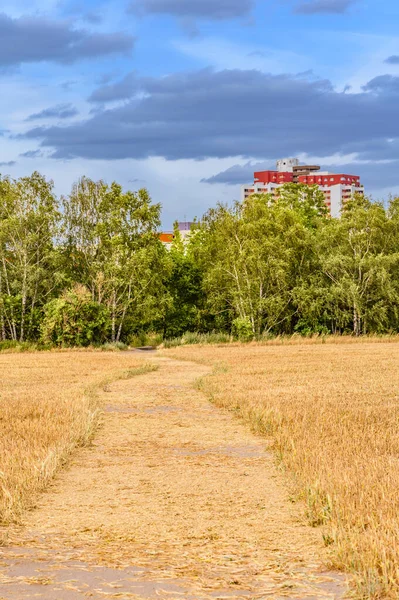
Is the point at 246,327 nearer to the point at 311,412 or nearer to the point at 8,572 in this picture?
the point at 311,412

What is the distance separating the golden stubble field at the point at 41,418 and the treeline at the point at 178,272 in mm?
15915

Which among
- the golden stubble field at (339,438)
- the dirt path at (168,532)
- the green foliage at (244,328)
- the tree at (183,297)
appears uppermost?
the tree at (183,297)

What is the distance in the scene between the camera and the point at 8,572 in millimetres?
7656

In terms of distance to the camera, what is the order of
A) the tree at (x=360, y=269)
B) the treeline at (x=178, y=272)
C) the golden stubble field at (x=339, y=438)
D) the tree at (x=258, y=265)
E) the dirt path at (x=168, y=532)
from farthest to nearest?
the tree at (x=360, y=269) → the tree at (x=258, y=265) → the treeline at (x=178, y=272) → the golden stubble field at (x=339, y=438) → the dirt path at (x=168, y=532)

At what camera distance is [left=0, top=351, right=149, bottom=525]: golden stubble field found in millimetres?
10883

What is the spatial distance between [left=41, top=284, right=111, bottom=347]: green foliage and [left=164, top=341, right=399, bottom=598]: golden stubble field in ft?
53.0

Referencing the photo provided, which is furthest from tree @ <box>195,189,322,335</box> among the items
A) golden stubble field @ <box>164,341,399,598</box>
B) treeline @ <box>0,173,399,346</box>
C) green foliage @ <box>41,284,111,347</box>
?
golden stubble field @ <box>164,341,399,598</box>

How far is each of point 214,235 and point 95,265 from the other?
11.3 meters

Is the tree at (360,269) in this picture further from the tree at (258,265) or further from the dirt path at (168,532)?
the dirt path at (168,532)

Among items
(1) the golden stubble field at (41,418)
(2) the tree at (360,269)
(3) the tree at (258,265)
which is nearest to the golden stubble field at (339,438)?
(1) the golden stubble field at (41,418)

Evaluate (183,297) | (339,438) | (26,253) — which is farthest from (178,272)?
(339,438)

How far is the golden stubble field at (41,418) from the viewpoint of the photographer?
10.9 metres

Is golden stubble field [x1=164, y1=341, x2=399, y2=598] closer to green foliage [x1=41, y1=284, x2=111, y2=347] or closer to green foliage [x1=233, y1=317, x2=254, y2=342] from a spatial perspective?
green foliage [x1=41, y1=284, x2=111, y2=347]

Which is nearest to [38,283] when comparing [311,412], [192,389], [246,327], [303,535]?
[246,327]
